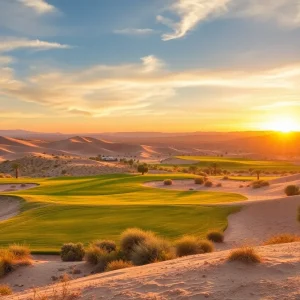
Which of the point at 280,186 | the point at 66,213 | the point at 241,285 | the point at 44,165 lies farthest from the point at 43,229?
the point at 44,165

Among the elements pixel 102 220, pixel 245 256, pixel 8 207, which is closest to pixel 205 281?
pixel 245 256

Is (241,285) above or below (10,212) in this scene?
above

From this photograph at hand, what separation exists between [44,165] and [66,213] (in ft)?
188

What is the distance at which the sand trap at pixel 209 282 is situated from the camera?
8.41 m

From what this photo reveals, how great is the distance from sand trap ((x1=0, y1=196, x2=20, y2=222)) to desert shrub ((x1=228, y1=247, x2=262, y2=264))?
23310 millimetres

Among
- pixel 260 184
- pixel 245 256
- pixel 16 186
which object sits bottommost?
pixel 16 186

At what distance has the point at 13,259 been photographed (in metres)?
16.4

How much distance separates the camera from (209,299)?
821 centimetres

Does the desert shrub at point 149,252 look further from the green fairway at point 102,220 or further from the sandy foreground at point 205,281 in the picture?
the green fairway at point 102,220

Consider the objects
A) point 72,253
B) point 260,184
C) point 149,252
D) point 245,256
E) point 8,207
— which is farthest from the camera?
point 260,184

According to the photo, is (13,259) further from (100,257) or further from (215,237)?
(215,237)

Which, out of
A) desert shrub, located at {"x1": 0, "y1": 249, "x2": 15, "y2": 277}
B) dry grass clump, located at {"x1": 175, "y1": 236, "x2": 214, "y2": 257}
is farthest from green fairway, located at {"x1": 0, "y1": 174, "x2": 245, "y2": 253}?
dry grass clump, located at {"x1": 175, "y1": 236, "x2": 214, "y2": 257}

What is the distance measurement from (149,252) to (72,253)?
4.16 meters

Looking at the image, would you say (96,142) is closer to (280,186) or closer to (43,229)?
(280,186)
